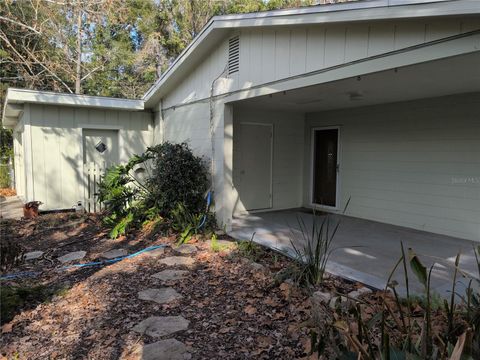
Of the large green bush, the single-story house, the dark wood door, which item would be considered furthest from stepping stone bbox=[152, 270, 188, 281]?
the dark wood door

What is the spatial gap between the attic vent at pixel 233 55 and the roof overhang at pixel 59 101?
3.54 meters

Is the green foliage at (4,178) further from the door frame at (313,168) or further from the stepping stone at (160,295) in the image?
the stepping stone at (160,295)

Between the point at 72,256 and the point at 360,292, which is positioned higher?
the point at 360,292

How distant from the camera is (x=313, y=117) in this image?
325 inches

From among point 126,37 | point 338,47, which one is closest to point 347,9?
point 338,47

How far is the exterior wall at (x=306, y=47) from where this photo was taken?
3.29m

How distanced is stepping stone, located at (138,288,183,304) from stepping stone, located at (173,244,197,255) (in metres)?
1.36

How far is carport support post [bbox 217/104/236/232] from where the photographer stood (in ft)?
20.4

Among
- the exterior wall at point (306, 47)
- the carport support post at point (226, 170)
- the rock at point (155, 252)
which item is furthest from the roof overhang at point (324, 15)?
the rock at point (155, 252)

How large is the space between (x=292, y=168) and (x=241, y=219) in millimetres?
2046

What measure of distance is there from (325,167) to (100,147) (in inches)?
219

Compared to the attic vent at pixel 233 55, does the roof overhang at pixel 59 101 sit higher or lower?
lower

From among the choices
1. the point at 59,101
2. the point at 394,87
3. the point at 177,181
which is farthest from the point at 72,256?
the point at 394,87

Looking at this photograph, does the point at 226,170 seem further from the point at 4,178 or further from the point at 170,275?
the point at 4,178
